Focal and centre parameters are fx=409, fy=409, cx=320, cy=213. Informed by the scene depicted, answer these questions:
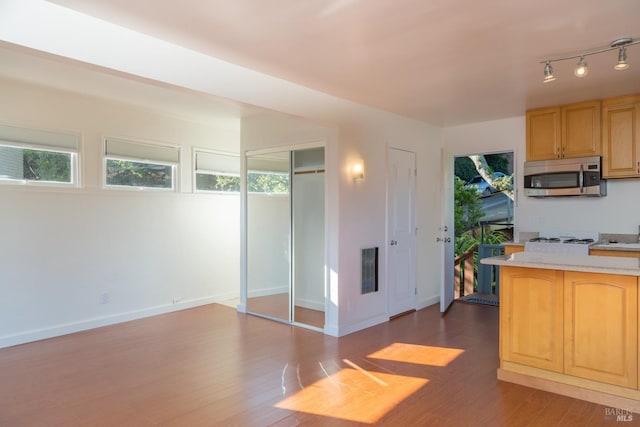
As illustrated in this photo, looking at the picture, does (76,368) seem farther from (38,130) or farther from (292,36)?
(292,36)

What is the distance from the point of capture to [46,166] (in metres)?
4.32

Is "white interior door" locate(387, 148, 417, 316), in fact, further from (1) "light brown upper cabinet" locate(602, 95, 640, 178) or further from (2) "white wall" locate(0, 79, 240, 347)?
(2) "white wall" locate(0, 79, 240, 347)

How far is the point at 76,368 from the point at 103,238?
171 centimetres

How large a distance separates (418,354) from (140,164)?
3935mm

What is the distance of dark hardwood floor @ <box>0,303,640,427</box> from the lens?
8.61 ft

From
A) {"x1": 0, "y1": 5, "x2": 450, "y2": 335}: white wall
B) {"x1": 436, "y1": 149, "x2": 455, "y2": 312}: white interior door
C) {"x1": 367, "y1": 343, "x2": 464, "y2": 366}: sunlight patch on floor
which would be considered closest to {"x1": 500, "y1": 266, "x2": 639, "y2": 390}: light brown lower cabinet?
{"x1": 367, "y1": 343, "x2": 464, "y2": 366}: sunlight patch on floor

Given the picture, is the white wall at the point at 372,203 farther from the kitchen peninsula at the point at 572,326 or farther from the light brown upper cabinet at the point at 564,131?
the kitchen peninsula at the point at 572,326

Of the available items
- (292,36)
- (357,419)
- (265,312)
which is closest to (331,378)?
(357,419)

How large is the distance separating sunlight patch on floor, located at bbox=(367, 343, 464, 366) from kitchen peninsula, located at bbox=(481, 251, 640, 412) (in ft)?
1.84

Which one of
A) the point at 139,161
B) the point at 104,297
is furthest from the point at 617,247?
the point at 104,297

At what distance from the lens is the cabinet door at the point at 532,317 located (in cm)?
297

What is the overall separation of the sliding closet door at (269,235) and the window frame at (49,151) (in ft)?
6.35

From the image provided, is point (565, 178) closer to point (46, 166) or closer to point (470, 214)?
point (470, 214)

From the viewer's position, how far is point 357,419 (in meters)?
2.59
